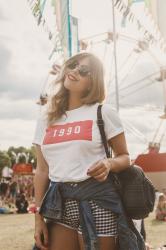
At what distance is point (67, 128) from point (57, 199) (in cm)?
35

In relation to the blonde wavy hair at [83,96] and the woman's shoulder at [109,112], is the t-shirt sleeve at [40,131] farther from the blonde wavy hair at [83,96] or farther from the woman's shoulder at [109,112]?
the woman's shoulder at [109,112]

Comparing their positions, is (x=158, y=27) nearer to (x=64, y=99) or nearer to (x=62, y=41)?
(x=62, y=41)

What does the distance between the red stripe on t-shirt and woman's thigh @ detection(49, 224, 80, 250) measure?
419 millimetres

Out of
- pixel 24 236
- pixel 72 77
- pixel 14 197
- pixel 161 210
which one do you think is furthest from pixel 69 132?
pixel 14 197

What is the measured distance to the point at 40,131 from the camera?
2.47 metres

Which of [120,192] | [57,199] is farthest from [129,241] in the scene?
[57,199]

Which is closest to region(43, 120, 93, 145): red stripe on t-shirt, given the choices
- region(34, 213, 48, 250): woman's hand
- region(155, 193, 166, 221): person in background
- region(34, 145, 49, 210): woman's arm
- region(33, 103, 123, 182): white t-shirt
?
region(33, 103, 123, 182): white t-shirt

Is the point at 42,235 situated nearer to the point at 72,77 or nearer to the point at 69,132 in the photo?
the point at 69,132

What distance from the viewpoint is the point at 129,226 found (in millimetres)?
2176

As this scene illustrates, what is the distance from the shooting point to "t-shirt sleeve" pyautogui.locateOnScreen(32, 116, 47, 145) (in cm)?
244

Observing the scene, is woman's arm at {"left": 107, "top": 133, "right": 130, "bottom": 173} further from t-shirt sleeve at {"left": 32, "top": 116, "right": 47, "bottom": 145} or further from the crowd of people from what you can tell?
the crowd of people

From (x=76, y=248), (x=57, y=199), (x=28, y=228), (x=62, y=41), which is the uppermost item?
(x=62, y=41)

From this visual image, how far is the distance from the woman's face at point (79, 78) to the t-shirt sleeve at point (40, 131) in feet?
0.76

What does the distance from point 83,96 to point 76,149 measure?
34cm
